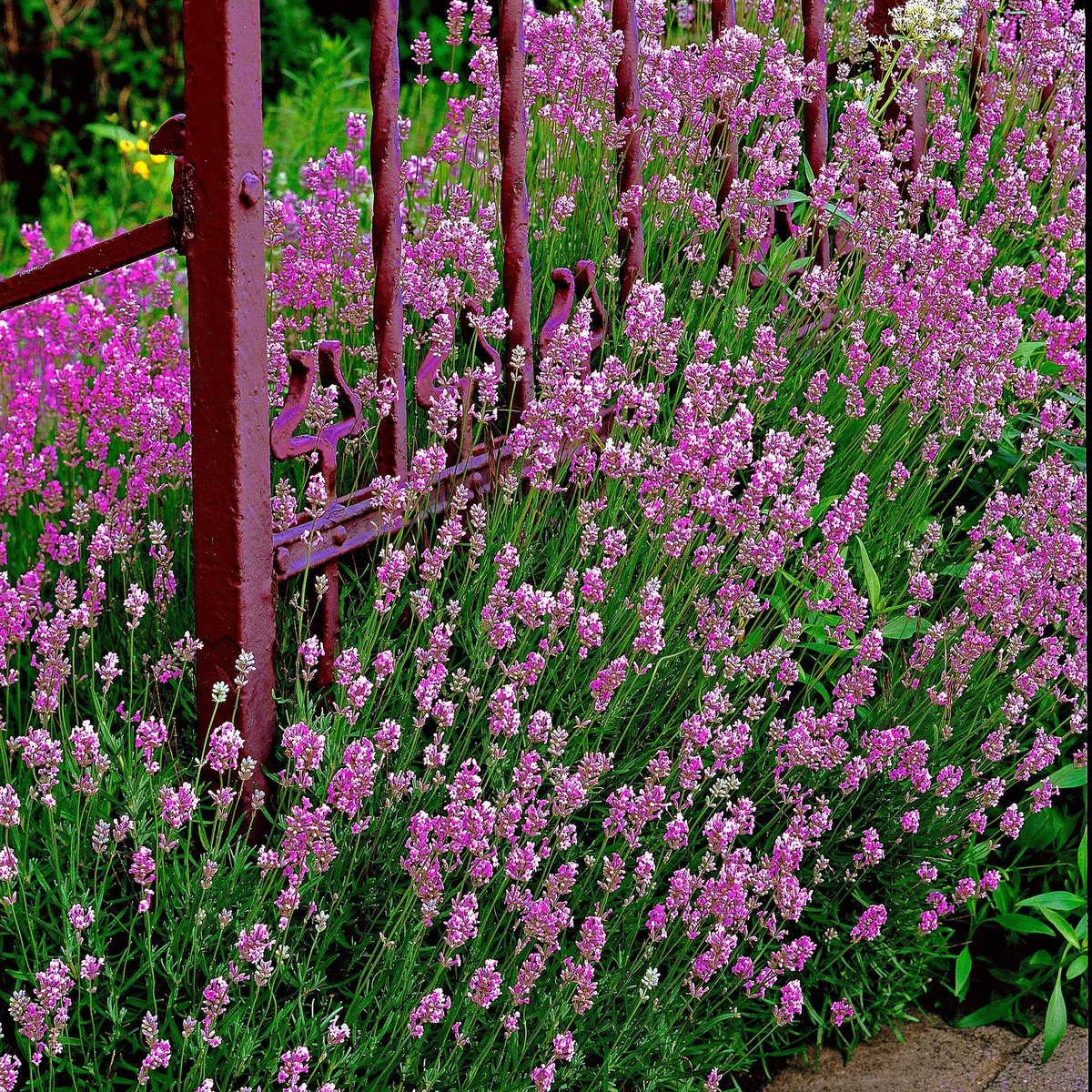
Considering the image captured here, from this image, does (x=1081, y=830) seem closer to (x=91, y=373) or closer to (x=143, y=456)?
(x=143, y=456)

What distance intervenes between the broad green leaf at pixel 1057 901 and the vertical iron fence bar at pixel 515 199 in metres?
1.36

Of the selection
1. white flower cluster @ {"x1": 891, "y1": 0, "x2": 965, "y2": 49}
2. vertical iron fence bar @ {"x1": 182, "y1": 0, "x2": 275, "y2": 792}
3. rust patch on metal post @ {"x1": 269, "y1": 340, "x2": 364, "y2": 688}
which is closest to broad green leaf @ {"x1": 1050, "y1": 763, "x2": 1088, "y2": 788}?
rust patch on metal post @ {"x1": 269, "y1": 340, "x2": 364, "y2": 688}

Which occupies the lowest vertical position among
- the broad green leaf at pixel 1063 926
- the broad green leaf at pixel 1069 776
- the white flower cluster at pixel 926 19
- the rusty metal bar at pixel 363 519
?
the broad green leaf at pixel 1063 926

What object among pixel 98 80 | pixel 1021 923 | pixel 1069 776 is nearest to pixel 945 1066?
pixel 1021 923

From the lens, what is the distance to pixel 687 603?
7.63 ft

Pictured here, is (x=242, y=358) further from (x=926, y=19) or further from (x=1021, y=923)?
(x=926, y=19)

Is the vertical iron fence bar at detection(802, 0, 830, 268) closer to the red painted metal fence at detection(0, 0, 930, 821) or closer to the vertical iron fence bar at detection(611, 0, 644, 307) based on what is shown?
the vertical iron fence bar at detection(611, 0, 644, 307)

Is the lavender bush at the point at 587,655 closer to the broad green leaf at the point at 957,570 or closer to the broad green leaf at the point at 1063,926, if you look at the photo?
the broad green leaf at the point at 957,570

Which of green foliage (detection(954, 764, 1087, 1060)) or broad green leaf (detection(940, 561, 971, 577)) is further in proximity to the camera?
broad green leaf (detection(940, 561, 971, 577))

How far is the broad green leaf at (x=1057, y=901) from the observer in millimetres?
2494

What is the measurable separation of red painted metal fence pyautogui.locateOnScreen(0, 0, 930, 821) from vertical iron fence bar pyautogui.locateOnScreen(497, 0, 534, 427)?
0.88ft

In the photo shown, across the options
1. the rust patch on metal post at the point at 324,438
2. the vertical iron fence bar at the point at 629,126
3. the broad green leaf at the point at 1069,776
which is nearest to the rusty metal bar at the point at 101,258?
the rust patch on metal post at the point at 324,438

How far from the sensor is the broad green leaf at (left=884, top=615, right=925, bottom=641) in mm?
2596

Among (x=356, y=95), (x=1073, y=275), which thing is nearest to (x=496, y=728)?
(x=1073, y=275)
